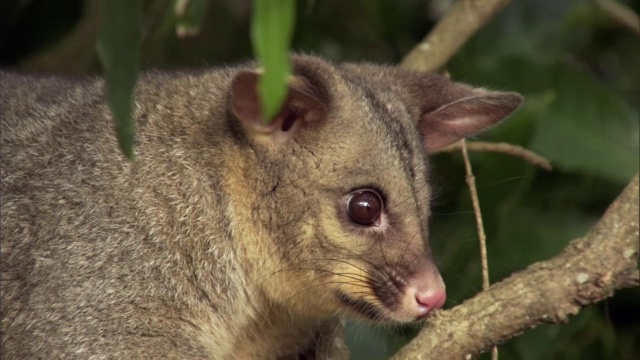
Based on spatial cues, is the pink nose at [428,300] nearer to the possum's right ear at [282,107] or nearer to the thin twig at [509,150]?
the possum's right ear at [282,107]

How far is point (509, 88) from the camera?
6.66 m

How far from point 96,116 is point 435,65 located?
1.98m

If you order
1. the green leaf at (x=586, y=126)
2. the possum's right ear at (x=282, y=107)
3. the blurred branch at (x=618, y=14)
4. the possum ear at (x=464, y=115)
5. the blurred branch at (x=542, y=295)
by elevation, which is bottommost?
the green leaf at (x=586, y=126)

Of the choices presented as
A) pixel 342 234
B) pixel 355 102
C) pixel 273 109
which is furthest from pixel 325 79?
pixel 273 109

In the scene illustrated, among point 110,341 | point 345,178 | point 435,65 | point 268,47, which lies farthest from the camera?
point 435,65

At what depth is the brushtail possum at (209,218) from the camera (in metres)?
4.46

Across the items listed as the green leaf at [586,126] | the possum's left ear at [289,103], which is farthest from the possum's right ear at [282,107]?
the green leaf at [586,126]

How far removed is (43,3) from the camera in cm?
641

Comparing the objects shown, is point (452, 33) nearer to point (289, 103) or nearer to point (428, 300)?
point (289, 103)

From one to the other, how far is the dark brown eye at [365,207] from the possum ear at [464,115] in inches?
27.1

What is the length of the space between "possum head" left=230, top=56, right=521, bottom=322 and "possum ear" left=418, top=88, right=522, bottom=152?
38 centimetres

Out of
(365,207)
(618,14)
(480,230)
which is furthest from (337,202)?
(618,14)

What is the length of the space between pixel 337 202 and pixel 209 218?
51cm

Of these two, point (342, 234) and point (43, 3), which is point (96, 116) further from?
point (43, 3)
